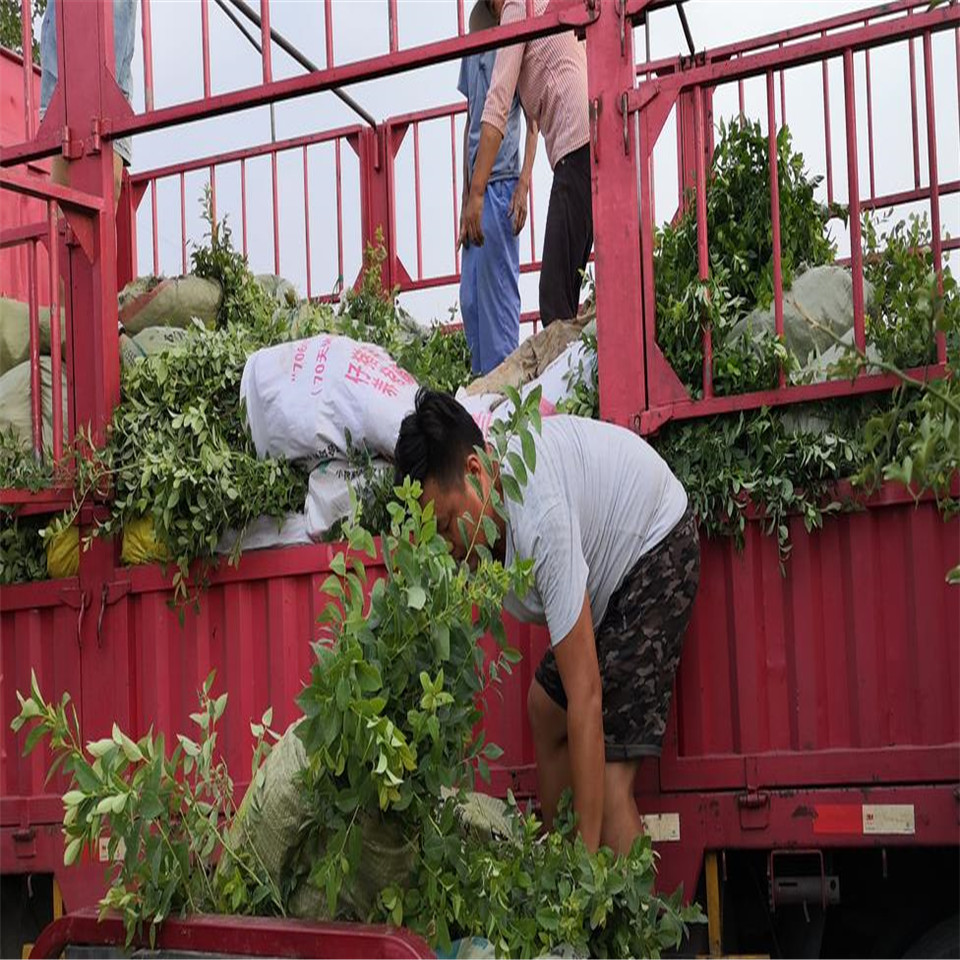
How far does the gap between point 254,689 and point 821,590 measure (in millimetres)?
1753

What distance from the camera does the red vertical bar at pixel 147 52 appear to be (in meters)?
4.96

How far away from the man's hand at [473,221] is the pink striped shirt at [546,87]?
29 cm

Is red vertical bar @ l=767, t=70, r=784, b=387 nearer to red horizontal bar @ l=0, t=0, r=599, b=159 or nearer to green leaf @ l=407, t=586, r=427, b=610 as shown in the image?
red horizontal bar @ l=0, t=0, r=599, b=159

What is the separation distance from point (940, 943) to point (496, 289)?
315 centimetres

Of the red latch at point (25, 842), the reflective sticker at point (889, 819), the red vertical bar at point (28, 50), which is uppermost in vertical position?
the red vertical bar at point (28, 50)

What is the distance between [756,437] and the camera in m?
3.68

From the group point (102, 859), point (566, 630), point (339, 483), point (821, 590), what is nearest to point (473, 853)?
point (566, 630)

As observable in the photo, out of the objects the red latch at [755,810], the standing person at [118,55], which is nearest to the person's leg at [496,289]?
the standing person at [118,55]

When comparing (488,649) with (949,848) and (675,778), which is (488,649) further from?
(949,848)

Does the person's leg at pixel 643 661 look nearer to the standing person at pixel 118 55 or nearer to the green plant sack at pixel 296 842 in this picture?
the green plant sack at pixel 296 842

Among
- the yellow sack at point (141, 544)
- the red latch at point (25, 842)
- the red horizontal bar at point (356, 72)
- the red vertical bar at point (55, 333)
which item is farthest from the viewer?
the red vertical bar at point (55, 333)

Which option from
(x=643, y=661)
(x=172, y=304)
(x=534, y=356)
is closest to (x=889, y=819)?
(x=643, y=661)

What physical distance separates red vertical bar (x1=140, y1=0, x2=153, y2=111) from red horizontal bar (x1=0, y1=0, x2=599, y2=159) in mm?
149

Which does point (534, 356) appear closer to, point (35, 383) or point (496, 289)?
point (496, 289)
